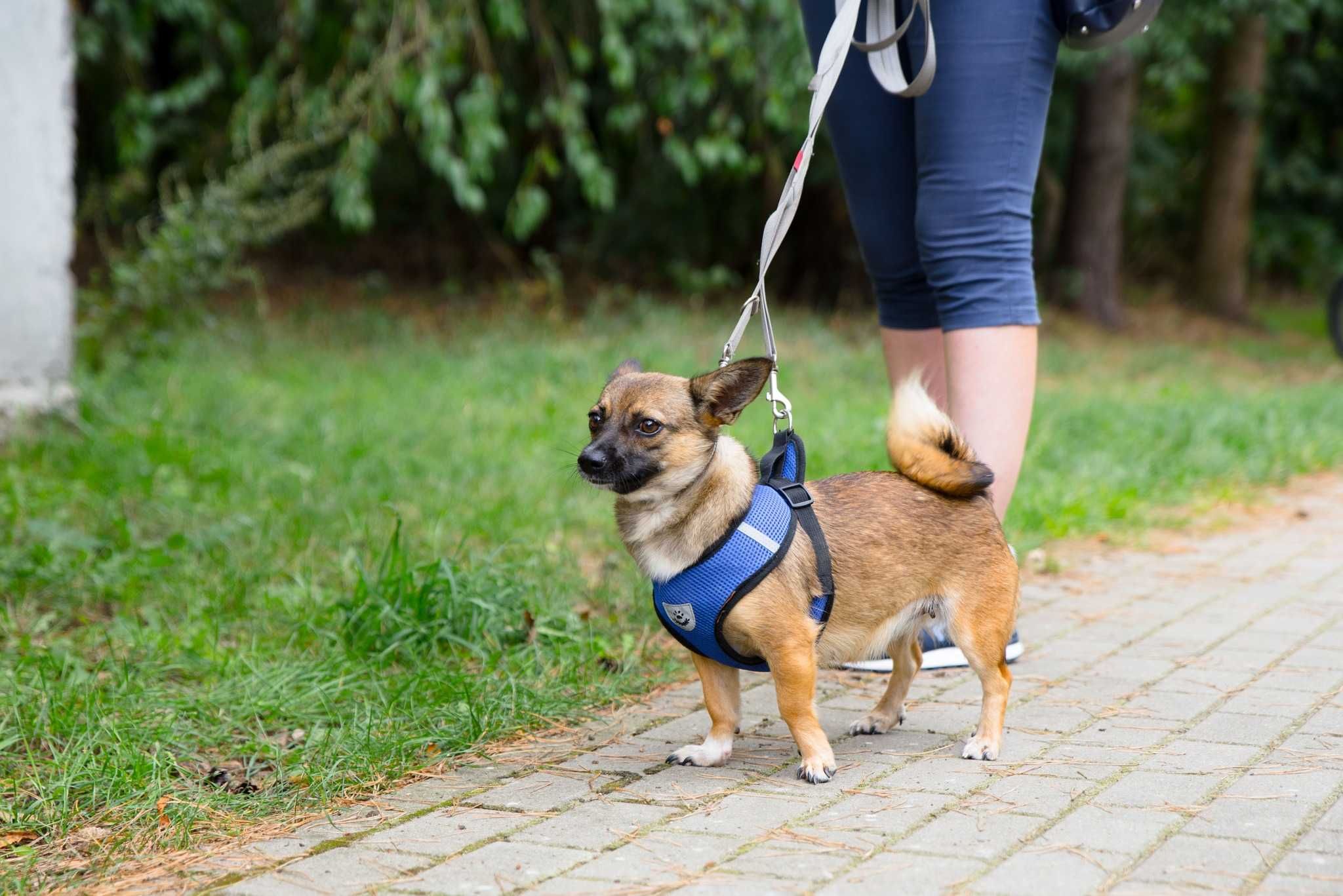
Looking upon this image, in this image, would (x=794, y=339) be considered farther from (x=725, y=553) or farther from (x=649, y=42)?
(x=725, y=553)

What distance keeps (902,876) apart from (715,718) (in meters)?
0.81

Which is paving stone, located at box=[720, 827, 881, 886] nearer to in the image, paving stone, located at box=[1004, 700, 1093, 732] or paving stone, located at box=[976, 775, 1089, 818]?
paving stone, located at box=[976, 775, 1089, 818]

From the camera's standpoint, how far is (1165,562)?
5180 millimetres

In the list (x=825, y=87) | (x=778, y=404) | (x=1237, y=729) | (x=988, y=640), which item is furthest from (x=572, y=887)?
(x=825, y=87)

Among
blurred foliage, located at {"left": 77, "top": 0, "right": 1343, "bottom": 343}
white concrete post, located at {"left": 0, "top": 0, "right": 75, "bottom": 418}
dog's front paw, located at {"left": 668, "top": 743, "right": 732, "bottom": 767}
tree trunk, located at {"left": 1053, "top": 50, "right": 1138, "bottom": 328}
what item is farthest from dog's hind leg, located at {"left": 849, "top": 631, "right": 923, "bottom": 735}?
tree trunk, located at {"left": 1053, "top": 50, "right": 1138, "bottom": 328}

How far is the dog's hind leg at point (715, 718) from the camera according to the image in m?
3.12

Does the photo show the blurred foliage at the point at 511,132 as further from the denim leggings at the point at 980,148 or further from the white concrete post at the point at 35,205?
the denim leggings at the point at 980,148

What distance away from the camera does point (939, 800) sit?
2803mm

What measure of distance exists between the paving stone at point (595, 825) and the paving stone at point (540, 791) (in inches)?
2.7

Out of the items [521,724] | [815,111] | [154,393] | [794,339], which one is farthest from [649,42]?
[521,724]

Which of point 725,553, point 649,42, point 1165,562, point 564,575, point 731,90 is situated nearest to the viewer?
point 725,553

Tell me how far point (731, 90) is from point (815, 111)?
7.91m

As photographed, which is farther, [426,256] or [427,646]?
[426,256]

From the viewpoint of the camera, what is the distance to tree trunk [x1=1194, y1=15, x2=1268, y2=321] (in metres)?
16.0
